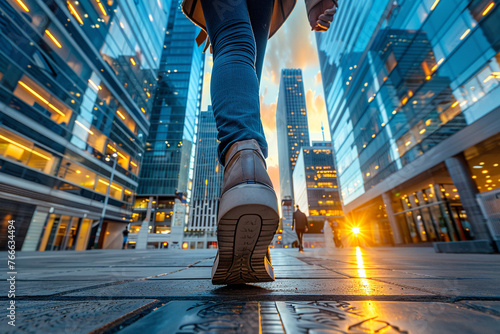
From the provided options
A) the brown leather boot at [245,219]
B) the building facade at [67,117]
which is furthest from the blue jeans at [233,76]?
the building facade at [67,117]

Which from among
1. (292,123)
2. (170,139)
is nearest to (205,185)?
(170,139)

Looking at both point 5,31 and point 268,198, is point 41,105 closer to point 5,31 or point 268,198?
point 5,31

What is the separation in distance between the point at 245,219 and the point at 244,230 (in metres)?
0.04

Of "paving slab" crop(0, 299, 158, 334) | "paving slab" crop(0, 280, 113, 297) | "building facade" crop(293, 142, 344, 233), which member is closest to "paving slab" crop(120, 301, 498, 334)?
"paving slab" crop(0, 299, 158, 334)

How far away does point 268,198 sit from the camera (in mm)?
766

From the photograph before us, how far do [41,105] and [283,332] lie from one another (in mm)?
20158

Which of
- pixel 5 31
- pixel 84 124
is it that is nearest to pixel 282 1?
pixel 5 31

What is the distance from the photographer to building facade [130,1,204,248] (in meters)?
44.7

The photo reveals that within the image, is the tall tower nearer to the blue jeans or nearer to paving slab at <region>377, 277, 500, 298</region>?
the blue jeans

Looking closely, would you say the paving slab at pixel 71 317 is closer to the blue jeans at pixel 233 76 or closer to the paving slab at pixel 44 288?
the paving slab at pixel 44 288

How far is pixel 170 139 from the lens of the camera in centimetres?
4700

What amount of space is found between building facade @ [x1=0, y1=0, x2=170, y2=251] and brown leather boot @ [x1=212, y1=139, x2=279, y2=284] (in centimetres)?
1712

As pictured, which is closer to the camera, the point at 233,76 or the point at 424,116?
the point at 233,76

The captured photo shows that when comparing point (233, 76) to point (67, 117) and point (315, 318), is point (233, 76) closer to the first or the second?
point (315, 318)
